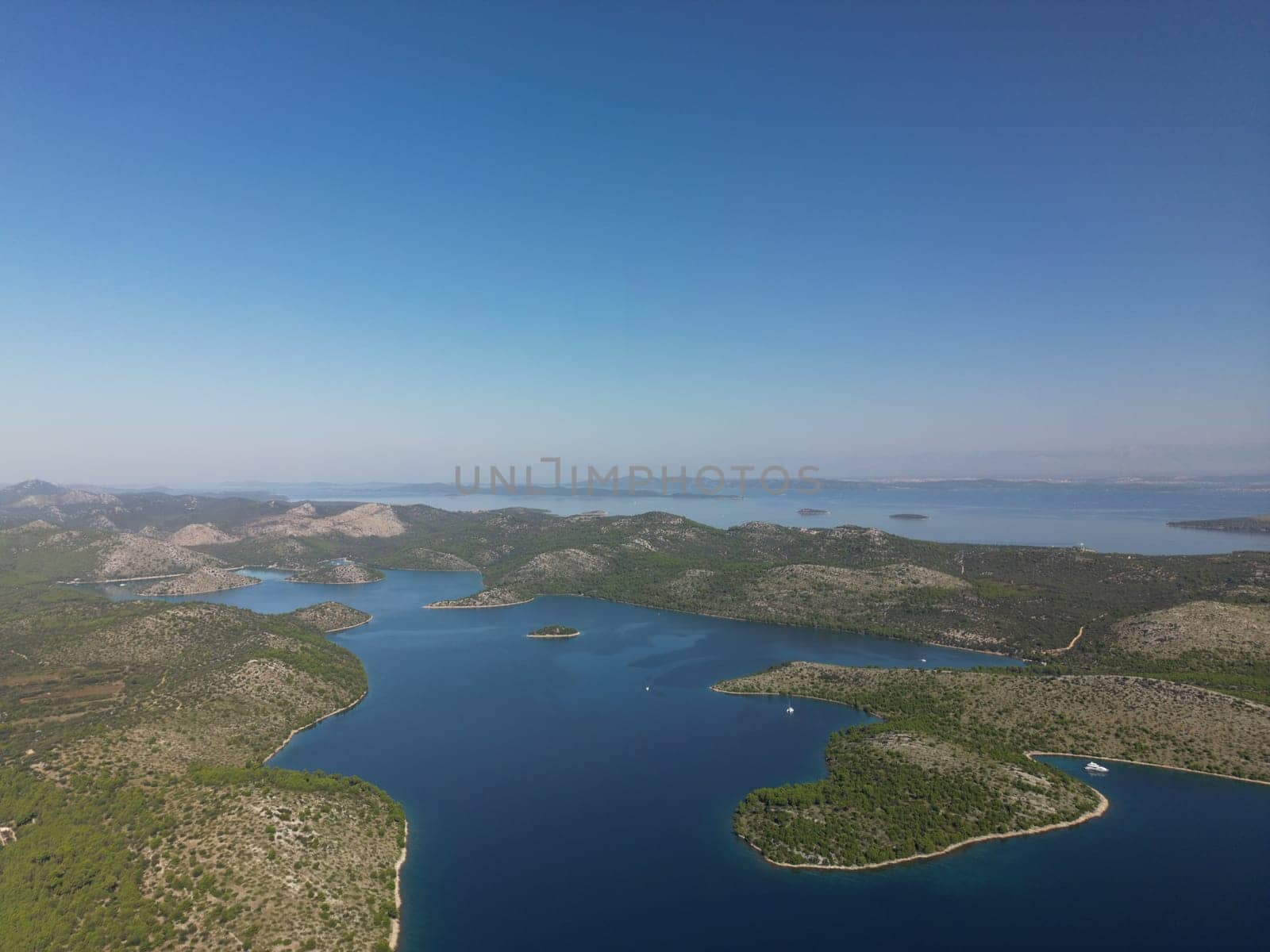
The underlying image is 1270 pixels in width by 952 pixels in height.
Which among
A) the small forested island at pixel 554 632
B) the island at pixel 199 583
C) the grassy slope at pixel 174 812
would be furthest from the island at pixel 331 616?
the island at pixel 199 583

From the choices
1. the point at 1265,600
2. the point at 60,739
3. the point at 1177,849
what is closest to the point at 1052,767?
the point at 1177,849

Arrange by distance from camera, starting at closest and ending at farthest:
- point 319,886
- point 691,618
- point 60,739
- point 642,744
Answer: point 319,886 → point 60,739 → point 642,744 → point 691,618

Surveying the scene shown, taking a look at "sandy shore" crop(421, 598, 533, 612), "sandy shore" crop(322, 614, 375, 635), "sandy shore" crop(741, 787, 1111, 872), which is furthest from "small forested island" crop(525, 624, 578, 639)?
"sandy shore" crop(741, 787, 1111, 872)

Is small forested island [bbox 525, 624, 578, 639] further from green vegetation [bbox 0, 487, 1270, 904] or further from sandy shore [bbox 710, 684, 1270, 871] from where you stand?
sandy shore [bbox 710, 684, 1270, 871]

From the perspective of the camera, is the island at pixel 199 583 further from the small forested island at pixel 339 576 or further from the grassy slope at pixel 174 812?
the grassy slope at pixel 174 812

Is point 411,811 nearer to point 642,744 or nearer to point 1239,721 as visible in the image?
point 642,744
